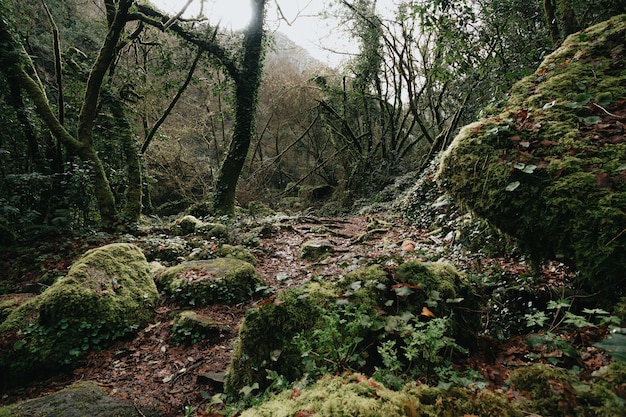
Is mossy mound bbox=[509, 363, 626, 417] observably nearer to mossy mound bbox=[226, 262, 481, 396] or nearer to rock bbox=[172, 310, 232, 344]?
mossy mound bbox=[226, 262, 481, 396]

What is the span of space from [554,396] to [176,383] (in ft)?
10.6

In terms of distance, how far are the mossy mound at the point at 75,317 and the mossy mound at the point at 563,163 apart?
13.7ft

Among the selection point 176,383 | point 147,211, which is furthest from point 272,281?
point 147,211

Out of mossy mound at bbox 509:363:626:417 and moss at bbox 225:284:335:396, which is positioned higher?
mossy mound at bbox 509:363:626:417

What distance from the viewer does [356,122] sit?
18.0 meters

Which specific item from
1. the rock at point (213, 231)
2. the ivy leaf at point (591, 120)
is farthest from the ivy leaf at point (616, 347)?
the rock at point (213, 231)

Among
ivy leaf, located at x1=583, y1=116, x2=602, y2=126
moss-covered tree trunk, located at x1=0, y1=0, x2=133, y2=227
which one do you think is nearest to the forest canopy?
moss-covered tree trunk, located at x1=0, y1=0, x2=133, y2=227

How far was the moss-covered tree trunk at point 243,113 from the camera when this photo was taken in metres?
10.3

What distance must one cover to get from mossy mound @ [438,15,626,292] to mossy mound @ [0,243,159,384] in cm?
418

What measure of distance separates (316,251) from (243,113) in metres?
6.21

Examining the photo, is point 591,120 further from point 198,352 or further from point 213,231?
point 213,231

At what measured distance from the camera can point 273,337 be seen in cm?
240

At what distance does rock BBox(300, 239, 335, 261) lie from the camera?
6.40 m

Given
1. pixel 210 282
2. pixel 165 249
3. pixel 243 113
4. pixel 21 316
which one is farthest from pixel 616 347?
pixel 243 113
